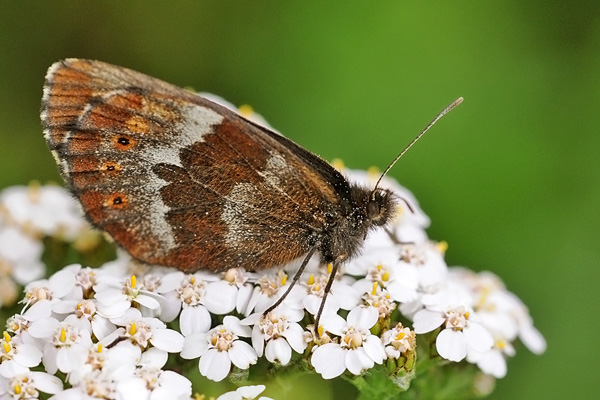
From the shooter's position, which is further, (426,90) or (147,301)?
(426,90)

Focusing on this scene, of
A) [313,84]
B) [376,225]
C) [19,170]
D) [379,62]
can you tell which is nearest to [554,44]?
[379,62]

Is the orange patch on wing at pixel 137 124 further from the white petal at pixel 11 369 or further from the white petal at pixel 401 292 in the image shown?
the white petal at pixel 401 292

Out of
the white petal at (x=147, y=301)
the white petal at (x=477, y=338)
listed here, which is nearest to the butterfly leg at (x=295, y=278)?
the white petal at (x=147, y=301)

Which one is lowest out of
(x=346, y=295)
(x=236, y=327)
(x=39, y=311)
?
(x=39, y=311)

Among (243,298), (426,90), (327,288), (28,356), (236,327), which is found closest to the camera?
(28,356)

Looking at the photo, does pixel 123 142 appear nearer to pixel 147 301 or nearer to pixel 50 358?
pixel 147 301

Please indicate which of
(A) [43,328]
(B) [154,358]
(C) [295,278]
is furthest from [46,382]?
(C) [295,278]
